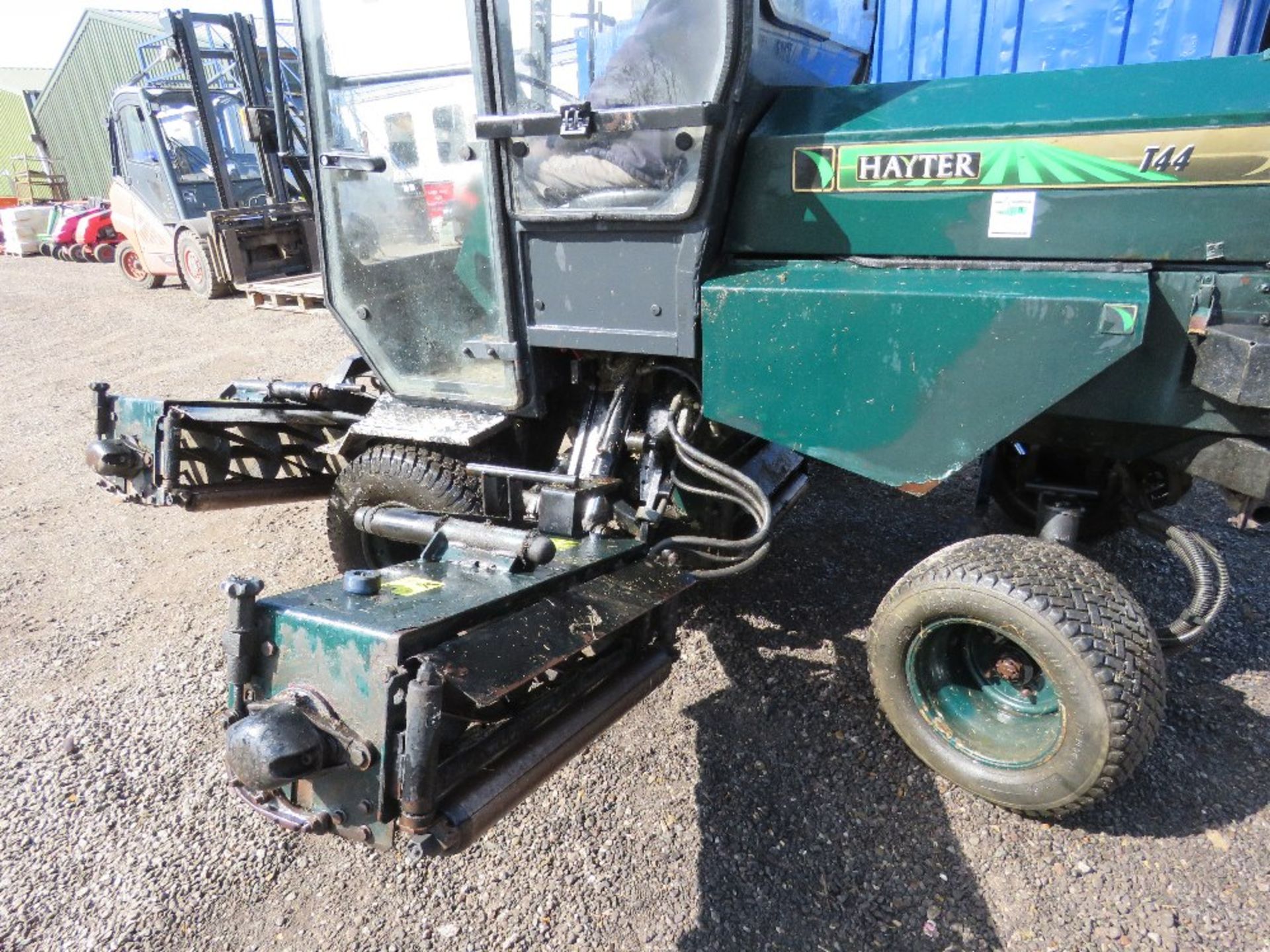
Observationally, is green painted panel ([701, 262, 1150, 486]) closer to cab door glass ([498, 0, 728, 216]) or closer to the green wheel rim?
cab door glass ([498, 0, 728, 216])

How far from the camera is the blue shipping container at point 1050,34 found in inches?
138

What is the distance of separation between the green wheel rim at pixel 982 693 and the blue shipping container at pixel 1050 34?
2.24 metres

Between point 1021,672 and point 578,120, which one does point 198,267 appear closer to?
point 578,120

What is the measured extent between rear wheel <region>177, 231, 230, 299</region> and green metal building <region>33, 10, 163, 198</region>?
1471 cm

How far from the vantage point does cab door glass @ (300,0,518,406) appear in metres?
2.63

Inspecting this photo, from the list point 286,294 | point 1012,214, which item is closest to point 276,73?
point 1012,214

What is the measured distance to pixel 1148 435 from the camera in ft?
7.70

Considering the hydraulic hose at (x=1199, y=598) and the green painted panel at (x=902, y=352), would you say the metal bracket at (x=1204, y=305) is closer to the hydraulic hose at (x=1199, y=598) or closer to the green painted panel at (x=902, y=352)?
the green painted panel at (x=902, y=352)

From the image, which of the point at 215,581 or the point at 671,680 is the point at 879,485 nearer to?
the point at 671,680

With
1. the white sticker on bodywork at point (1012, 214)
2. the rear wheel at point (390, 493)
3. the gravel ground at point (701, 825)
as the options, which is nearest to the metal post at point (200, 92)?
the gravel ground at point (701, 825)

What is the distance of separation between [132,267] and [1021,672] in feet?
42.2

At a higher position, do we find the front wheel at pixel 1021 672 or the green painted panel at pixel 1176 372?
the green painted panel at pixel 1176 372

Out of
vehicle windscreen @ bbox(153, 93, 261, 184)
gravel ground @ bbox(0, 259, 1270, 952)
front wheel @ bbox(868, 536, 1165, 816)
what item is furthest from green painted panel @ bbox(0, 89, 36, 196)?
front wheel @ bbox(868, 536, 1165, 816)

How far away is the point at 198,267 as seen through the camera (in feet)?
33.8
